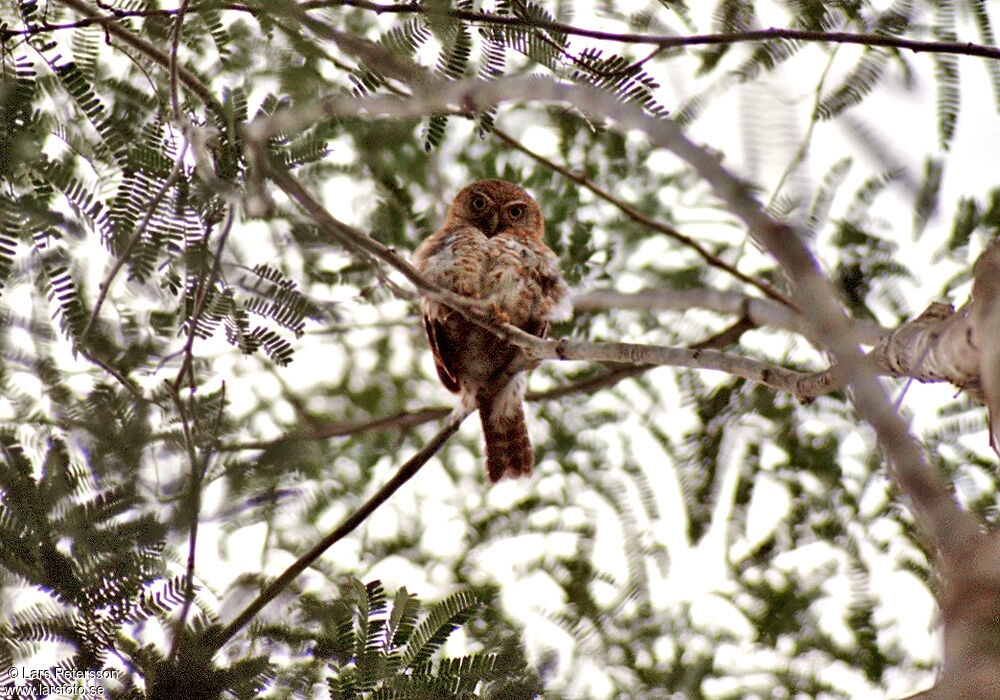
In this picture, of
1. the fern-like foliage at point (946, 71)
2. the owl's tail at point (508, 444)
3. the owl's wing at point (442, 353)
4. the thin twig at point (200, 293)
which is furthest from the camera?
the owl's wing at point (442, 353)

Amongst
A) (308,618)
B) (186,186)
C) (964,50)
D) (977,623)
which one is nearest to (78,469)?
(308,618)

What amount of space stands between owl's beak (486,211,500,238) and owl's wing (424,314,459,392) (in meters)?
0.61

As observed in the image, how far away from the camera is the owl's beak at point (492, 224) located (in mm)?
4848

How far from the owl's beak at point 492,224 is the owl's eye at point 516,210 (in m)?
0.07

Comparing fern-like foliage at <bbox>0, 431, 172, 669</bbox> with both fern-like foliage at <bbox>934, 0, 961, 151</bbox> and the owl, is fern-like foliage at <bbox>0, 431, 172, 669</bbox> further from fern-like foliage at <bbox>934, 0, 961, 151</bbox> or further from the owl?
the owl

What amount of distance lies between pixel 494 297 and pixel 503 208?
0.51 metres

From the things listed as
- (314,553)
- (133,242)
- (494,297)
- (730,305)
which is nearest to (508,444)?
(494,297)

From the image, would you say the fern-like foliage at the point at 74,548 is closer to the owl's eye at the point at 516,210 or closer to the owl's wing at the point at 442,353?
the owl's wing at the point at 442,353

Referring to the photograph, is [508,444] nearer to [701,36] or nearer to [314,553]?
[314,553]

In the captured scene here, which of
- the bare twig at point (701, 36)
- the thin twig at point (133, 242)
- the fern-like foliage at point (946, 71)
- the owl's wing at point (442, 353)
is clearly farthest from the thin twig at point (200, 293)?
the owl's wing at point (442, 353)

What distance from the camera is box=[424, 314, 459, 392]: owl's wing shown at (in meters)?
4.52

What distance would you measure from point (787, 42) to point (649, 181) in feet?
8.31

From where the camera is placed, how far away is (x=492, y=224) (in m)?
4.88

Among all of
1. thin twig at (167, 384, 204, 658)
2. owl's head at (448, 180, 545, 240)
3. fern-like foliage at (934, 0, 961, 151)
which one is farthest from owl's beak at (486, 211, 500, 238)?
thin twig at (167, 384, 204, 658)
